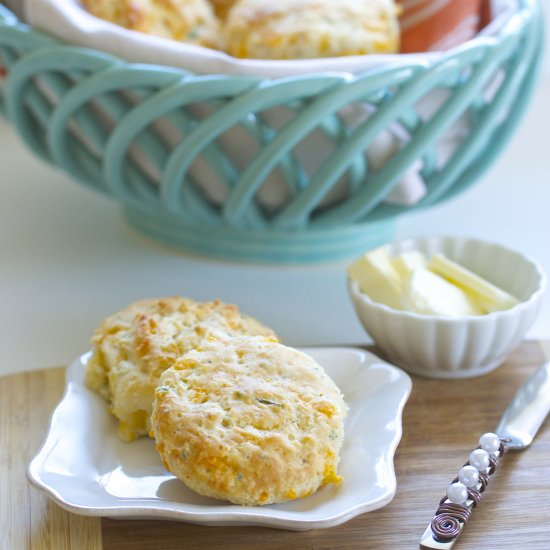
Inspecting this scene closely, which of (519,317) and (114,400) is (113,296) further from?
(519,317)

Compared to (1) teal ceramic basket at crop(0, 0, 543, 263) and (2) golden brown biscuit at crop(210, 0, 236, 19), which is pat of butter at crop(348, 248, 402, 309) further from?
(2) golden brown biscuit at crop(210, 0, 236, 19)

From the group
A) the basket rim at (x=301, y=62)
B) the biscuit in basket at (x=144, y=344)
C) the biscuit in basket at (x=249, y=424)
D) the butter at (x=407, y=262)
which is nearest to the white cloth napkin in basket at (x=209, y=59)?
the basket rim at (x=301, y=62)

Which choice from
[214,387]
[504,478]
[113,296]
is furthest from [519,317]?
[113,296]

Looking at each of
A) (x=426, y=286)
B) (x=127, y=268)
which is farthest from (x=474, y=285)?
(x=127, y=268)

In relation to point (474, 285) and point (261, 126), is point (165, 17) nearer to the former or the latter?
point (261, 126)

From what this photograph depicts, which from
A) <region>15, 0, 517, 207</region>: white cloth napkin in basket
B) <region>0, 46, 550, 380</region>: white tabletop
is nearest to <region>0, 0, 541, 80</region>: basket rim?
<region>15, 0, 517, 207</region>: white cloth napkin in basket

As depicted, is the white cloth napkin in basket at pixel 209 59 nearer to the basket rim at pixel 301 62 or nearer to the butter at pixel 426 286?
the basket rim at pixel 301 62
